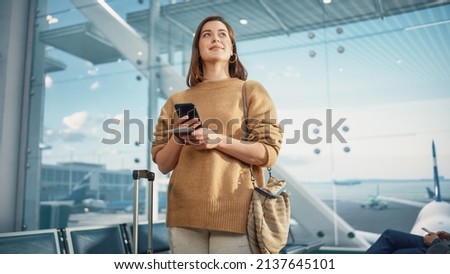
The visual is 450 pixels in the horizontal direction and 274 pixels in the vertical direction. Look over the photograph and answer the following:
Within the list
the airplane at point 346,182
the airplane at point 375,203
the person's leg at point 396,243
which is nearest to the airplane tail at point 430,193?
the airplane at point 375,203

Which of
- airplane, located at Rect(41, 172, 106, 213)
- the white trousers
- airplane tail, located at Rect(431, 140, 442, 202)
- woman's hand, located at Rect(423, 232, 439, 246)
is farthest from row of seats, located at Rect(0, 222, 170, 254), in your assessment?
airplane tail, located at Rect(431, 140, 442, 202)

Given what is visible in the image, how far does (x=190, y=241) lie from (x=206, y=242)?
4cm

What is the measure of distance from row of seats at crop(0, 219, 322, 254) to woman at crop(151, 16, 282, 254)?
1050 millimetres

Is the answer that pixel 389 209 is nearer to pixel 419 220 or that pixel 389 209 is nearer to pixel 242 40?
pixel 419 220

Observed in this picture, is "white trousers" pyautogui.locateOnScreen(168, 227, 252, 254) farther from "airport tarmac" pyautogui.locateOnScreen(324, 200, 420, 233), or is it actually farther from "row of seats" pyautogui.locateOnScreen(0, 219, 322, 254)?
"airport tarmac" pyautogui.locateOnScreen(324, 200, 420, 233)

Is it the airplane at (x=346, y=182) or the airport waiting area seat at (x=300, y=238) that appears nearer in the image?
the airport waiting area seat at (x=300, y=238)

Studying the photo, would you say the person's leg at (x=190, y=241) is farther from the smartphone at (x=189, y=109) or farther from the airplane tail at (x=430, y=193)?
the airplane tail at (x=430, y=193)

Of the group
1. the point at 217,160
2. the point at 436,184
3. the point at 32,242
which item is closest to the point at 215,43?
the point at 217,160

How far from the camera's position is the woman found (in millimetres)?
1056

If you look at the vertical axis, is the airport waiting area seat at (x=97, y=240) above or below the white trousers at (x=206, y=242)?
below

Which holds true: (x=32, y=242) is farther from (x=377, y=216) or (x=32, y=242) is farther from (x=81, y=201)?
(x=377, y=216)

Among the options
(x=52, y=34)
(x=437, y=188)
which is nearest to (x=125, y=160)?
(x=52, y=34)

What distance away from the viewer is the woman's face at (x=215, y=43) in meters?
1.17

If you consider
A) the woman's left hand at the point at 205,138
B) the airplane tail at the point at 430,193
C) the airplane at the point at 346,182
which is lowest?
the airplane tail at the point at 430,193
